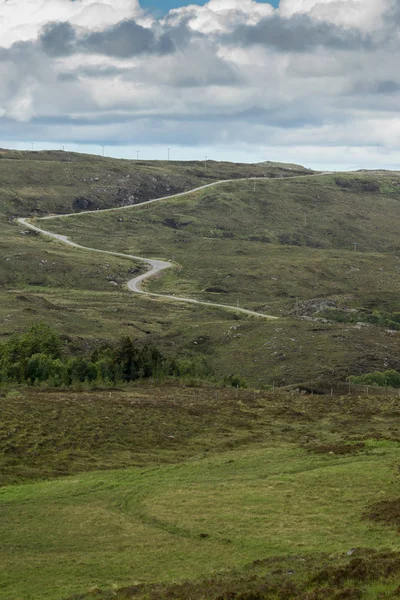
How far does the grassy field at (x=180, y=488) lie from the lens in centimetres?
3384

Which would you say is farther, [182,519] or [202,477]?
[202,477]

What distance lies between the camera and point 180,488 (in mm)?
46500

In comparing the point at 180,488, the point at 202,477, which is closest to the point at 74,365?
the point at 202,477

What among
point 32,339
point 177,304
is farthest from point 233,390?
point 177,304

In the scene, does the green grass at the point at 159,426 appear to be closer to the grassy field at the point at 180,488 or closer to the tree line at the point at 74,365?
the grassy field at the point at 180,488

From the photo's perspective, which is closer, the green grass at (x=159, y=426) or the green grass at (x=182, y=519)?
the green grass at (x=182, y=519)

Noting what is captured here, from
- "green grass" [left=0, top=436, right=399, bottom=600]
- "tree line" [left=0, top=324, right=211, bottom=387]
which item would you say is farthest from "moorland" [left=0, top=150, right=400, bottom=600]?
"tree line" [left=0, top=324, right=211, bottom=387]

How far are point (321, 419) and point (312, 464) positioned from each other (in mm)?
19020

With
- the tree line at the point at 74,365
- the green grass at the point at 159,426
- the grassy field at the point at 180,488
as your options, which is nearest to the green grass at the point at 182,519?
the grassy field at the point at 180,488

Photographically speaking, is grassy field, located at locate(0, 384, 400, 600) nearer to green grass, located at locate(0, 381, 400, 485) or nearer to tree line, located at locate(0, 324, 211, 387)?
green grass, located at locate(0, 381, 400, 485)

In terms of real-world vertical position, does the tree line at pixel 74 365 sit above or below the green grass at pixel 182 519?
below

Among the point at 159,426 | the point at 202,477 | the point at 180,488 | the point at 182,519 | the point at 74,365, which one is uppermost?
the point at 182,519

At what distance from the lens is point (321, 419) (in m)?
70.4

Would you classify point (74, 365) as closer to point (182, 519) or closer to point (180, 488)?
point (180, 488)
